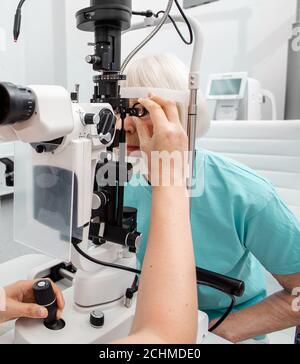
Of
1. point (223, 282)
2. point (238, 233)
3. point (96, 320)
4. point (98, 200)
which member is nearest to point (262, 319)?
point (238, 233)

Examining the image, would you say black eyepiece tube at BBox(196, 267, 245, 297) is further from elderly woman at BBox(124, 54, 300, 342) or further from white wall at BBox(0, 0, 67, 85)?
white wall at BBox(0, 0, 67, 85)

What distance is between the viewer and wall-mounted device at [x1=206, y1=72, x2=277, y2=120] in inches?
92.7

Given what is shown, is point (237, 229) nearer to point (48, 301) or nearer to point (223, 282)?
point (223, 282)

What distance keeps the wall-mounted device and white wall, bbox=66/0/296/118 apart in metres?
0.38

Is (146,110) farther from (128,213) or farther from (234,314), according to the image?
(234,314)

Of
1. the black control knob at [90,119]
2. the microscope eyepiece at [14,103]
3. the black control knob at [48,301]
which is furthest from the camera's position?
the black control knob at [48,301]

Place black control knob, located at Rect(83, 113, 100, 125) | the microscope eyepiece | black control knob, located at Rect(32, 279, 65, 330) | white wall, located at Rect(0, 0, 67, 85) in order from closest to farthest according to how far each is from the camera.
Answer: the microscope eyepiece, black control knob, located at Rect(83, 113, 100, 125), black control knob, located at Rect(32, 279, 65, 330), white wall, located at Rect(0, 0, 67, 85)

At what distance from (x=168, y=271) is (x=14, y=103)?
315 mm

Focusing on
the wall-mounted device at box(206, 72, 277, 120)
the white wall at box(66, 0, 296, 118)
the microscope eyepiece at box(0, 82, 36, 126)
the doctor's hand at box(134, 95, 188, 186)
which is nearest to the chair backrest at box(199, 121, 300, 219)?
the wall-mounted device at box(206, 72, 277, 120)

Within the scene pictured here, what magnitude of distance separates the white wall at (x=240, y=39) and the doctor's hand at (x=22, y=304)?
203 cm

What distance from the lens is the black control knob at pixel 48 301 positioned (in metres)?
0.60

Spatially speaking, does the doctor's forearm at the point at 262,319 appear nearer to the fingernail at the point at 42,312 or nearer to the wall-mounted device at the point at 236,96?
the fingernail at the point at 42,312

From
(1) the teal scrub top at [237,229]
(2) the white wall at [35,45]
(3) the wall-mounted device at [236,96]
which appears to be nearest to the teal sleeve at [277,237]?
(1) the teal scrub top at [237,229]

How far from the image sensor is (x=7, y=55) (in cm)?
208
